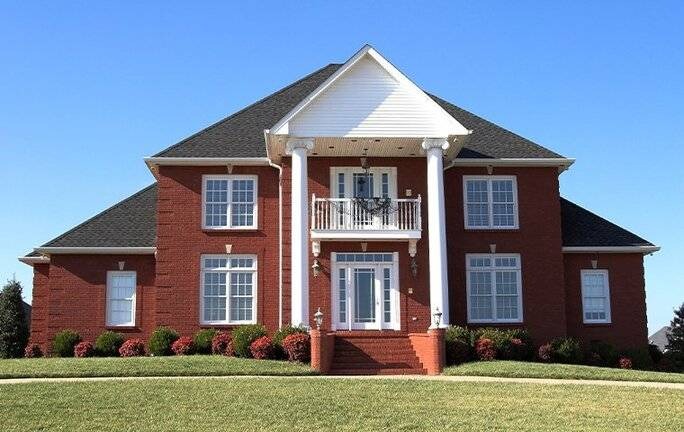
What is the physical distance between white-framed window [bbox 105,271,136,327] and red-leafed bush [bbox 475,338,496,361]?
1221cm

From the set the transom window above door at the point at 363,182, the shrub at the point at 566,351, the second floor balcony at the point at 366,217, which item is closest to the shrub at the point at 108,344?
the second floor balcony at the point at 366,217

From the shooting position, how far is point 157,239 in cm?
2834

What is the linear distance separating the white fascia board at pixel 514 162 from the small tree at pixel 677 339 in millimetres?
7638

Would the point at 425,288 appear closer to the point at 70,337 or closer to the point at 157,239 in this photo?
the point at 157,239

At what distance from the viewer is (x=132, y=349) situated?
27266 mm

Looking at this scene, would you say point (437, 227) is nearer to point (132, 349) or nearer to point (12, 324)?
point (132, 349)

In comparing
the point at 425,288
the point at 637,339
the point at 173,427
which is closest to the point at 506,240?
the point at 425,288

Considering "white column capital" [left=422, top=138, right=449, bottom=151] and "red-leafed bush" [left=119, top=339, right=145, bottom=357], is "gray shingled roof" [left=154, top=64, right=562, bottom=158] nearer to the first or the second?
"white column capital" [left=422, top=138, right=449, bottom=151]

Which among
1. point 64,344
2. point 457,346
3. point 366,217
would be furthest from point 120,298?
point 457,346

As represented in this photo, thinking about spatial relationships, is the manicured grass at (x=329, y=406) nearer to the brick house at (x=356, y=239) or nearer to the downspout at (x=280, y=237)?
the brick house at (x=356, y=239)

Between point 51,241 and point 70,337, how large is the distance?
11.9 ft

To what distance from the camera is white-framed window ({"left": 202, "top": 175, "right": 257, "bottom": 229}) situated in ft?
93.8

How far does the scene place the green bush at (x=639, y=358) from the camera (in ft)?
92.7

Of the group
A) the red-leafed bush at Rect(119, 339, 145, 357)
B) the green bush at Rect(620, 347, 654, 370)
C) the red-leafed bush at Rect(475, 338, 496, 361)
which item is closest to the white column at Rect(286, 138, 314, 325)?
the red-leafed bush at Rect(475, 338, 496, 361)
